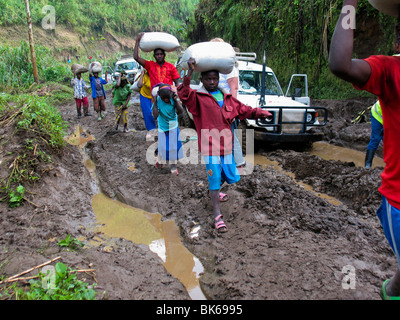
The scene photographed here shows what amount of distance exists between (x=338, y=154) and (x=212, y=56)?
496cm

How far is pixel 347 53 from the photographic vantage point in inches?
57.3


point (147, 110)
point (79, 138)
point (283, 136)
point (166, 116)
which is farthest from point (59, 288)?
point (79, 138)

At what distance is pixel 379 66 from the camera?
149cm

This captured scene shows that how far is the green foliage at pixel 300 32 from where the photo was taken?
959 cm

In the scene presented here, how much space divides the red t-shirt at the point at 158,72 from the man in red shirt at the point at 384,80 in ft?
13.1

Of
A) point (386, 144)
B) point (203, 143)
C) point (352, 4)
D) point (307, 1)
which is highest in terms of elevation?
point (307, 1)

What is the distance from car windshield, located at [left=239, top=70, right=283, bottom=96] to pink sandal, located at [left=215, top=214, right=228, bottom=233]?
13.0ft

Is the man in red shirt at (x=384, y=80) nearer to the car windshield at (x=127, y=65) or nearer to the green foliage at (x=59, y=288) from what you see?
the green foliage at (x=59, y=288)

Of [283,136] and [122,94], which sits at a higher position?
[122,94]

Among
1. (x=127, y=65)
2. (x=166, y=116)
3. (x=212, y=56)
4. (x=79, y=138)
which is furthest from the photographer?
(x=127, y=65)

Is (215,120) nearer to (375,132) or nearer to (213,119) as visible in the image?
(213,119)
